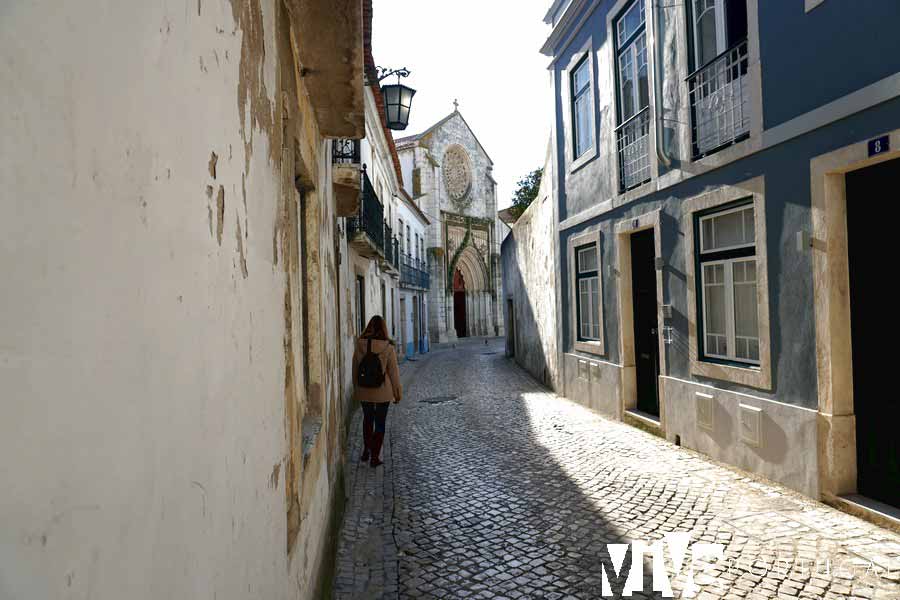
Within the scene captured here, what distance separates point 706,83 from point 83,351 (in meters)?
7.45

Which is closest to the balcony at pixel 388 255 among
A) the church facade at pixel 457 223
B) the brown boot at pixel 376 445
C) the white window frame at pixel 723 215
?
the brown boot at pixel 376 445

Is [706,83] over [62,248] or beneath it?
over

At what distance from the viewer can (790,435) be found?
5.32m

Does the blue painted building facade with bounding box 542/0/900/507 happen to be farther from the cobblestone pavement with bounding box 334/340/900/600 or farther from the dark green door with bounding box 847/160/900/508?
the cobblestone pavement with bounding box 334/340/900/600

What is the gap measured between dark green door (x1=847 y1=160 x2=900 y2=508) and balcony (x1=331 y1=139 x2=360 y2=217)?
18.0 ft

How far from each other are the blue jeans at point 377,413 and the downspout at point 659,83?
4719 mm

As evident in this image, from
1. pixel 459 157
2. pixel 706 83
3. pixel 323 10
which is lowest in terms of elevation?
pixel 323 10

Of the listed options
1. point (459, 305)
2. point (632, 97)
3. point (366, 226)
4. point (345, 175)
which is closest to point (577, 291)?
point (632, 97)

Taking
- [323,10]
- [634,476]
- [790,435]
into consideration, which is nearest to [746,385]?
[790,435]

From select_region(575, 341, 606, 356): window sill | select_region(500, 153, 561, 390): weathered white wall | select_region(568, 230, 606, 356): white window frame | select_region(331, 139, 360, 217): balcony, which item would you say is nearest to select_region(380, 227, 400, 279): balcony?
select_region(500, 153, 561, 390): weathered white wall

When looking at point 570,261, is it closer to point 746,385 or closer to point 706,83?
point 706,83

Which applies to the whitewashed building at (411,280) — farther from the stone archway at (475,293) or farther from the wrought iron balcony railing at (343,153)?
the wrought iron balcony railing at (343,153)

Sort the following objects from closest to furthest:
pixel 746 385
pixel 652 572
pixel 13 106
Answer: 1. pixel 13 106
2. pixel 652 572
3. pixel 746 385

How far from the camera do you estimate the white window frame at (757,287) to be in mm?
5695
